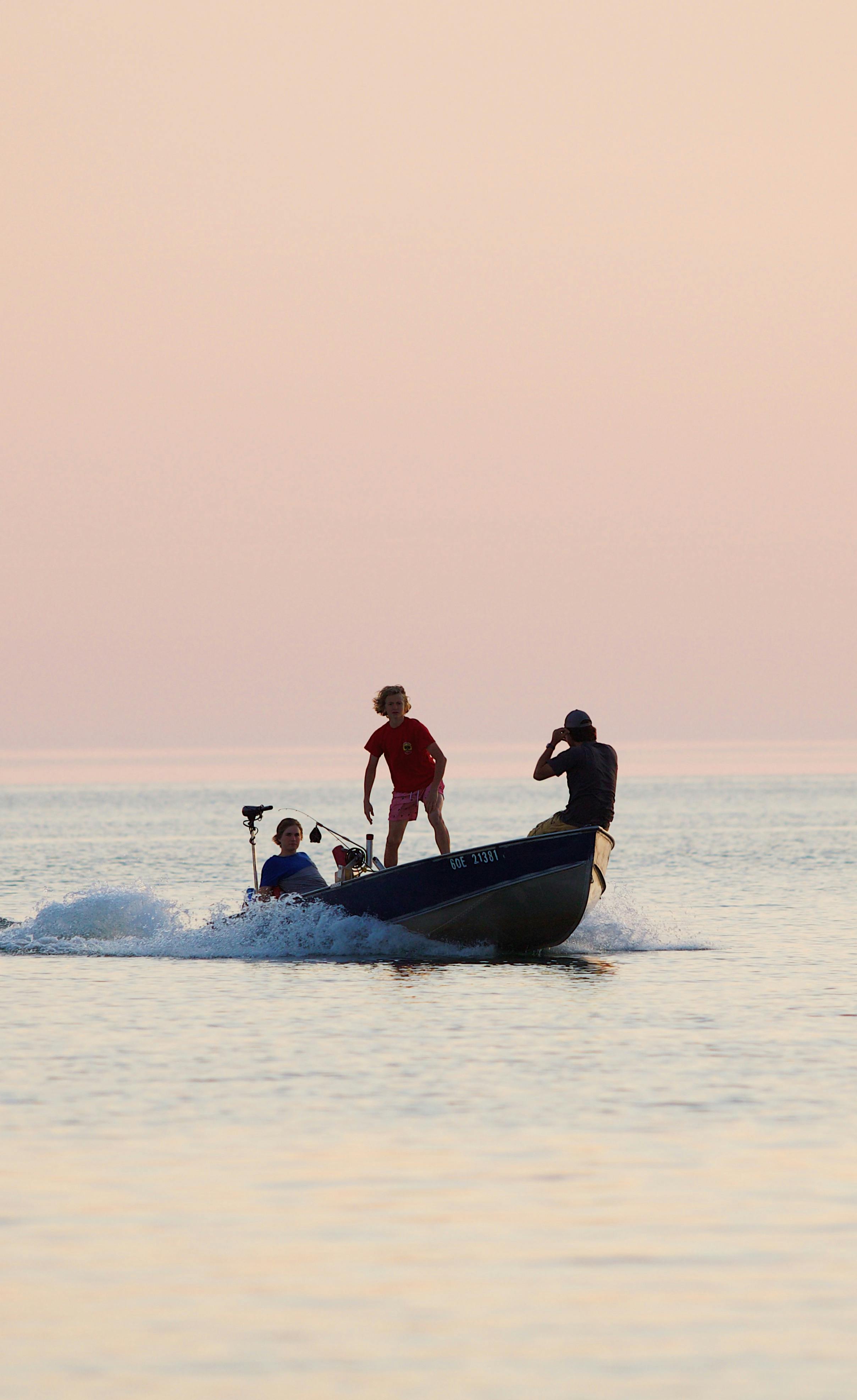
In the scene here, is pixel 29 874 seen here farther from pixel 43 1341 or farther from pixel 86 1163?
pixel 43 1341

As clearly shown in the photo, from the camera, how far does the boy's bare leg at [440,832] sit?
18797 mm

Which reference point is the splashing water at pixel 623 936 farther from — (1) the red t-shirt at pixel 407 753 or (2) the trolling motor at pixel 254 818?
(2) the trolling motor at pixel 254 818

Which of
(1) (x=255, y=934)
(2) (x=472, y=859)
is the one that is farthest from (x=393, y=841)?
(1) (x=255, y=934)

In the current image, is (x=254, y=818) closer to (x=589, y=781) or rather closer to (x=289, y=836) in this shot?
(x=289, y=836)

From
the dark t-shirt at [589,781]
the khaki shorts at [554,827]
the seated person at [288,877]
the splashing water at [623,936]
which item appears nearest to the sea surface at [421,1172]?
the seated person at [288,877]

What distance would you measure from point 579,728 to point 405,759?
187 centimetres

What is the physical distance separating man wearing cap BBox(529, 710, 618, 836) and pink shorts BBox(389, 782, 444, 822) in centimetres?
120

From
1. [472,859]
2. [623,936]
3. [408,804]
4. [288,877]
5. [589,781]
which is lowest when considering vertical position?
[623,936]

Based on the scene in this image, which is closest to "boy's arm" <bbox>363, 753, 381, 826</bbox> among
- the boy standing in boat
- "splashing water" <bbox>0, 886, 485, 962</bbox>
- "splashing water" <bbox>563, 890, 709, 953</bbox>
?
the boy standing in boat

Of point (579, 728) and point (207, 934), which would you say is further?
point (207, 934)

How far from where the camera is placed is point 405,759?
19125 mm

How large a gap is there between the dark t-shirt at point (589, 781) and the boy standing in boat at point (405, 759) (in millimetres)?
1323

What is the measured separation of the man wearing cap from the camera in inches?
731

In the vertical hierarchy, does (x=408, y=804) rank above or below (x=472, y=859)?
above
